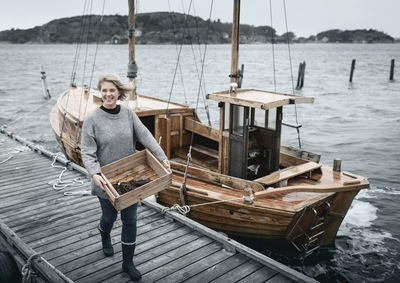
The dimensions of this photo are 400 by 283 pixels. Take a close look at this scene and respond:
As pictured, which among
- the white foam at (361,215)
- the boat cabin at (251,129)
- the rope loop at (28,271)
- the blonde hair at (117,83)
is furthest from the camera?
the white foam at (361,215)

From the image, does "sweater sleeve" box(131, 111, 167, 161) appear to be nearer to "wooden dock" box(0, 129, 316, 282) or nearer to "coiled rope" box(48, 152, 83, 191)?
"wooden dock" box(0, 129, 316, 282)

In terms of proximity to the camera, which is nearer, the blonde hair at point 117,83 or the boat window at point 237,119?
the blonde hair at point 117,83

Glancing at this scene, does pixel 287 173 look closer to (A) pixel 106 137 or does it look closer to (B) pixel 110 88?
(A) pixel 106 137

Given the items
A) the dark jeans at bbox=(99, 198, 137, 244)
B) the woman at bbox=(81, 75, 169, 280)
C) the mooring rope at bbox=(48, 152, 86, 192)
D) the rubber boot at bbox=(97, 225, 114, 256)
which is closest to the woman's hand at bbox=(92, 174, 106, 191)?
the woman at bbox=(81, 75, 169, 280)

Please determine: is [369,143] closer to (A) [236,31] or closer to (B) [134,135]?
(A) [236,31]

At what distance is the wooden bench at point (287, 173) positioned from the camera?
7195 millimetres

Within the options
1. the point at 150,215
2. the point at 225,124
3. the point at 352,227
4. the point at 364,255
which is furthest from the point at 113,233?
the point at 352,227

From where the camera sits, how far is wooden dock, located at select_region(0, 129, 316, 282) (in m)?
4.75

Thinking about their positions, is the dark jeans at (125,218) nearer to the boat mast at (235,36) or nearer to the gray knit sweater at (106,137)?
the gray knit sweater at (106,137)

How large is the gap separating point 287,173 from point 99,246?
386 centimetres

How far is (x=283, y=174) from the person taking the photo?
7.44 m

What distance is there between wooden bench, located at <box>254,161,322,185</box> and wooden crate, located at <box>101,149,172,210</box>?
3.25m

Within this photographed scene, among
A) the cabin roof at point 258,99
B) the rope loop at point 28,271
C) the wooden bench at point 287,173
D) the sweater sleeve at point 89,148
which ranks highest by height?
the cabin roof at point 258,99

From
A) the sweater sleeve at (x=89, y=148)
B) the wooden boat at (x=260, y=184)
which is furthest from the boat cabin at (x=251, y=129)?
the sweater sleeve at (x=89, y=148)
